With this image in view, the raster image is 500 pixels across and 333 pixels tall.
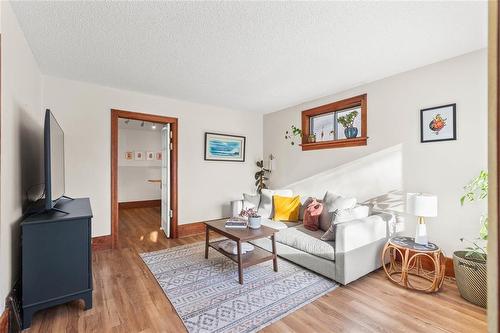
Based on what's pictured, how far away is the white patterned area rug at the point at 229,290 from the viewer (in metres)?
1.88

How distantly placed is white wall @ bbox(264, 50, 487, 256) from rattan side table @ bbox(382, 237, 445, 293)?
0.32 m

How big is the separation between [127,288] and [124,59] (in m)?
2.33

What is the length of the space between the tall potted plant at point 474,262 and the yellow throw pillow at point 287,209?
1.84 m

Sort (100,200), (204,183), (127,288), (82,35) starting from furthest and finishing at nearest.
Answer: (204,183), (100,200), (127,288), (82,35)

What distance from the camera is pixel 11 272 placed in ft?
5.97

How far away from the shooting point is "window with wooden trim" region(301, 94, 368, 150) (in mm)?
3324

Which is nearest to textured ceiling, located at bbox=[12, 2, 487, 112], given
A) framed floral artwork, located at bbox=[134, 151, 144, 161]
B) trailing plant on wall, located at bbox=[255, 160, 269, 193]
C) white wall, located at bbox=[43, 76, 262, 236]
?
white wall, located at bbox=[43, 76, 262, 236]

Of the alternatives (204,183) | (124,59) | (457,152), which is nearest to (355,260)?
(457,152)

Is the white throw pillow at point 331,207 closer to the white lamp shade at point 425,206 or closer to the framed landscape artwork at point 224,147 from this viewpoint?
the white lamp shade at point 425,206

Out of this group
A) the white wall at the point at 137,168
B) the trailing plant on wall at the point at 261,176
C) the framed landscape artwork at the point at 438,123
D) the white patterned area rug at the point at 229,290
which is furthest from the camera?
the white wall at the point at 137,168

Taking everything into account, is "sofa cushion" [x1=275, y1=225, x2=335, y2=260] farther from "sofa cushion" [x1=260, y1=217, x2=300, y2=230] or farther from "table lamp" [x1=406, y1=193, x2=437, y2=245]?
"table lamp" [x1=406, y1=193, x2=437, y2=245]

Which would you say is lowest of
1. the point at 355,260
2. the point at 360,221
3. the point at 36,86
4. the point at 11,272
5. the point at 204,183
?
the point at 355,260

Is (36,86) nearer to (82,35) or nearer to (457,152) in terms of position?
(82,35)

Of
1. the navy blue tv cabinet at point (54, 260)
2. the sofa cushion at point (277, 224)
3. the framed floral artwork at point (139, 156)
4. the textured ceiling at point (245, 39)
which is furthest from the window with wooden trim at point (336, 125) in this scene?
the framed floral artwork at point (139, 156)
